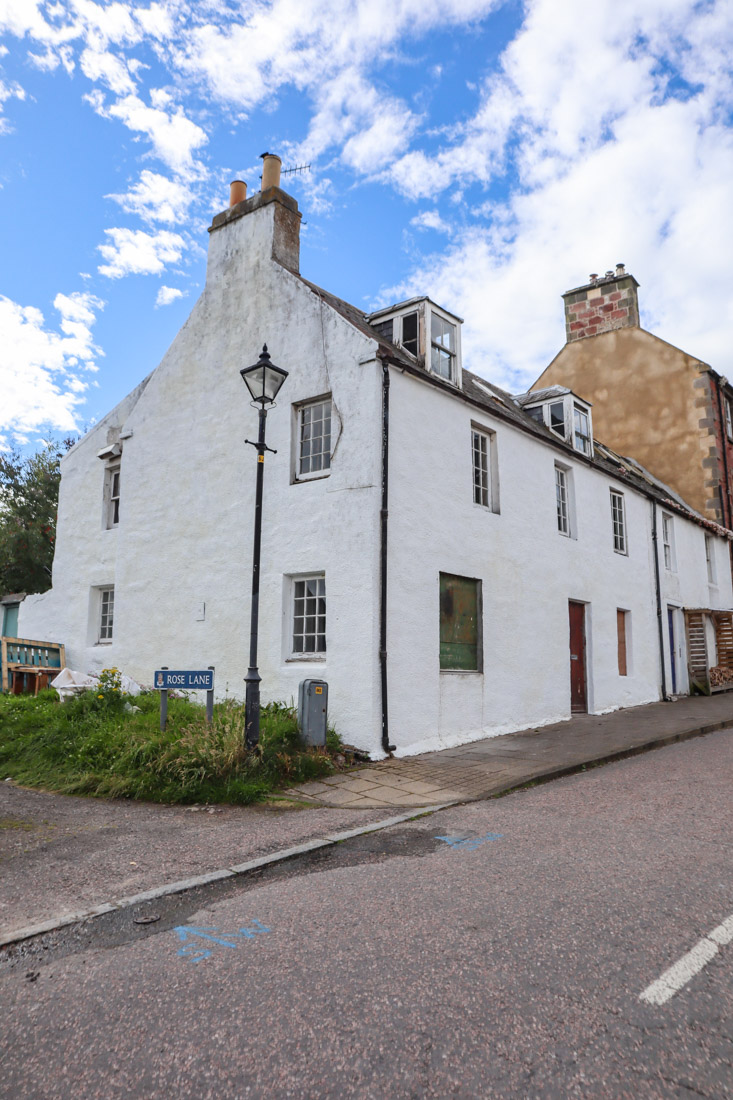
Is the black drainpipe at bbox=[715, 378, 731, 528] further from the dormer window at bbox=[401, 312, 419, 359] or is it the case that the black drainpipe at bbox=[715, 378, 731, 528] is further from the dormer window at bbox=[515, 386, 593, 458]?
the dormer window at bbox=[401, 312, 419, 359]

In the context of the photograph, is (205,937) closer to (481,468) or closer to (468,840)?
(468,840)

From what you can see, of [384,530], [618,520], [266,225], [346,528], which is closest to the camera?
[384,530]

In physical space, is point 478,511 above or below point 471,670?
above

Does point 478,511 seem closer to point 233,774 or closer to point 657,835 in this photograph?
point 233,774

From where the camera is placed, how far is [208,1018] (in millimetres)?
3010

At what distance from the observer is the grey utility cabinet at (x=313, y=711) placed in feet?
30.6

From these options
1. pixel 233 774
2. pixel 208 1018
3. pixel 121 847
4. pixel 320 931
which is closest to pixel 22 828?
pixel 121 847

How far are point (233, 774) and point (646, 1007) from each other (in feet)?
18.2

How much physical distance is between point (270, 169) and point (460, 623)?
9.35 metres

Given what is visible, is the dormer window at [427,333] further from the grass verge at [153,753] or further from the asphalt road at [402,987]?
the asphalt road at [402,987]

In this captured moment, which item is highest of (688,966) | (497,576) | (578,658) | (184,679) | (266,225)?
→ (266,225)

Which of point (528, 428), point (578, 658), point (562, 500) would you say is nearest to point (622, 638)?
point (578, 658)

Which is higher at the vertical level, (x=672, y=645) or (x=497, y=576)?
(x=497, y=576)

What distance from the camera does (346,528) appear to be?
34.7 ft
